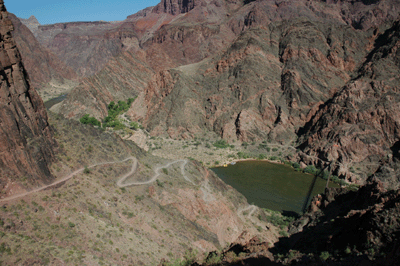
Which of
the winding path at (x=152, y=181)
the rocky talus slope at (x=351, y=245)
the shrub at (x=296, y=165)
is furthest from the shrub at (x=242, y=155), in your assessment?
the rocky talus slope at (x=351, y=245)

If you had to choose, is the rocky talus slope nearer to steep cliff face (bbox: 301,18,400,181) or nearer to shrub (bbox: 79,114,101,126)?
steep cliff face (bbox: 301,18,400,181)

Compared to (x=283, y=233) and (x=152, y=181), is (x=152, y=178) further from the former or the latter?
(x=283, y=233)

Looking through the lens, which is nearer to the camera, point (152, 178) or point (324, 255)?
point (324, 255)

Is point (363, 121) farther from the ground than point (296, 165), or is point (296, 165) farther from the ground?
point (363, 121)

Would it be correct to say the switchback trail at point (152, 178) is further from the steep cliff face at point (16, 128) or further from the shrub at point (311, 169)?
the shrub at point (311, 169)

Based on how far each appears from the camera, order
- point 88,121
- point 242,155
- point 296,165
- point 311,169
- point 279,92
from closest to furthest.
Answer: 1. point 311,169
2. point 296,165
3. point 242,155
4. point 88,121
5. point 279,92

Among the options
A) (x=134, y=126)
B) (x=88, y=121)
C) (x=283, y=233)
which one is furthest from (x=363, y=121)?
(x=88, y=121)
